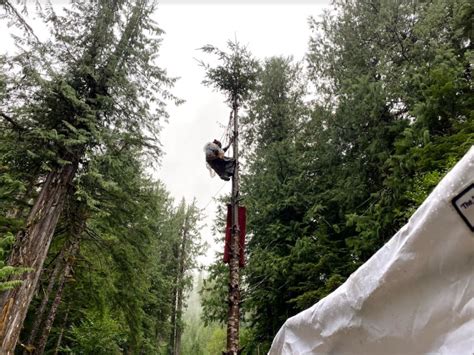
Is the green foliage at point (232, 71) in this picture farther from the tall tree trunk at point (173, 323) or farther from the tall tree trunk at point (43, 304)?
the tall tree trunk at point (173, 323)

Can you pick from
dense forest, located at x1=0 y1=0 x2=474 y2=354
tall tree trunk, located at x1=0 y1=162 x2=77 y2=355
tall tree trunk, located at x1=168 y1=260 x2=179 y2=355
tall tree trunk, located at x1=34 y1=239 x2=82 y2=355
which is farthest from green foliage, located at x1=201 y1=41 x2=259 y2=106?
tall tree trunk, located at x1=168 y1=260 x2=179 y2=355

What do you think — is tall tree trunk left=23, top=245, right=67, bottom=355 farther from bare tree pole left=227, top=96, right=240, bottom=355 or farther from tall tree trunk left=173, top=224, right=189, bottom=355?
tall tree trunk left=173, top=224, right=189, bottom=355

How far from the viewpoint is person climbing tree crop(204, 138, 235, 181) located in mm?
5953

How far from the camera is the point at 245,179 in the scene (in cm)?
1334

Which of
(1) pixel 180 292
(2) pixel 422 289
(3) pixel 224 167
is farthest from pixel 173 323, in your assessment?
(2) pixel 422 289

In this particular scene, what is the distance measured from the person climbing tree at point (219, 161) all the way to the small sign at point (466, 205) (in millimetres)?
4979

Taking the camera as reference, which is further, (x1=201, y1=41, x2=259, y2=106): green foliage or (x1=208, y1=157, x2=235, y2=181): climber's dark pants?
(x1=201, y1=41, x2=259, y2=106): green foliage

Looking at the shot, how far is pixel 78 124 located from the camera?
731cm

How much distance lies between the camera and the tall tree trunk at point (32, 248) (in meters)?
5.42

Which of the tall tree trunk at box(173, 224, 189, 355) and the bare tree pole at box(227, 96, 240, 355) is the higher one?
the tall tree trunk at box(173, 224, 189, 355)

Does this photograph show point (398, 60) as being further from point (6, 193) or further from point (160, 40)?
point (6, 193)

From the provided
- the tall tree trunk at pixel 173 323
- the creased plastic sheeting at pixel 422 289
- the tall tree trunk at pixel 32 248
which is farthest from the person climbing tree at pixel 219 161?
the tall tree trunk at pixel 173 323

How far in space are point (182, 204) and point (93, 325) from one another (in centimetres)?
1335

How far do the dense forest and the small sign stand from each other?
13.3 feet
